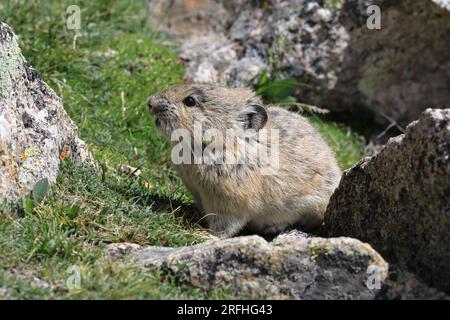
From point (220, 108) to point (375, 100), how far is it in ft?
14.2

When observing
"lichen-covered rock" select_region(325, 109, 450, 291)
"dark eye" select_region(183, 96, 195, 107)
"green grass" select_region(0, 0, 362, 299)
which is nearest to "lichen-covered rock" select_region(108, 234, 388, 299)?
"green grass" select_region(0, 0, 362, 299)

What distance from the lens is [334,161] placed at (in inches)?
326

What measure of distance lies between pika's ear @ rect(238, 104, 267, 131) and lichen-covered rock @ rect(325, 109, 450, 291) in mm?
1212

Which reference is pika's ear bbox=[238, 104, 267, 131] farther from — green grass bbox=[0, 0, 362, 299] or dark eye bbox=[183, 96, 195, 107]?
green grass bbox=[0, 0, 362, 299]

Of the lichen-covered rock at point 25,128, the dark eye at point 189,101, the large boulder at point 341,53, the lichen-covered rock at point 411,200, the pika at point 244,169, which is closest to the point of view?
the lichen-covered rock at point 411,200

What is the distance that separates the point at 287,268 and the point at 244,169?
1825 millimetres

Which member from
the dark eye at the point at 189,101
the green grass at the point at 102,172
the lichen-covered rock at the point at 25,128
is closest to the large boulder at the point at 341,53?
the green grass at the point at 102,172

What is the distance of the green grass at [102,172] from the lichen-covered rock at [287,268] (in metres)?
0.14

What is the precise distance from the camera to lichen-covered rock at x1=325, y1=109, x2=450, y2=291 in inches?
228

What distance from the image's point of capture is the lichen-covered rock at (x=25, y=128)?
657cm

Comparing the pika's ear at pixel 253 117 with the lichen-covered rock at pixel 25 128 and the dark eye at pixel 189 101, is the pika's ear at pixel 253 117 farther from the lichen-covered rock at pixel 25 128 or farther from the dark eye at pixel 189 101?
the lichen-covered rock at pixel 25 128

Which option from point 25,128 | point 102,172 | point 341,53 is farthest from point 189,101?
point 341,53

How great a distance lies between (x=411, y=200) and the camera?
610 cm
